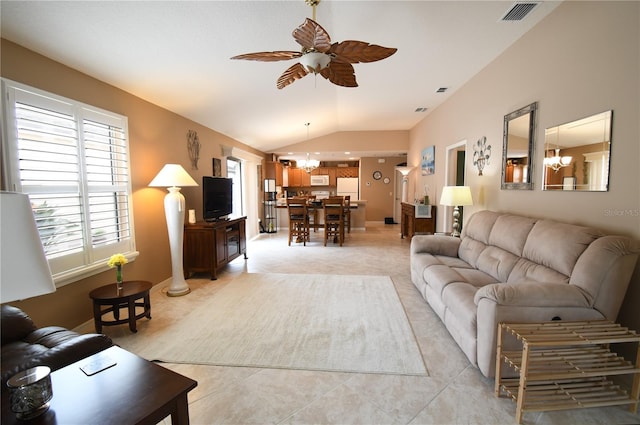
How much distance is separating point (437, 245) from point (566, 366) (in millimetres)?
1954

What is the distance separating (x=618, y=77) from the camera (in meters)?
1.94

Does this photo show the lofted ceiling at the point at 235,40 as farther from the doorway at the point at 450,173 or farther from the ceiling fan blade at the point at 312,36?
the doorway at the point at 450,173

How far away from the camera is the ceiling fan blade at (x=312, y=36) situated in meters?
1.76

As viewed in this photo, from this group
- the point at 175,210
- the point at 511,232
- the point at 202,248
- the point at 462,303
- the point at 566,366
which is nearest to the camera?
the point at 566,366

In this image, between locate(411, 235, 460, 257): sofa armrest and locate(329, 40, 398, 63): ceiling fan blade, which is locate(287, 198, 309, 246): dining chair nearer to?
locate(411, 235, 460, 257): sofa armrest

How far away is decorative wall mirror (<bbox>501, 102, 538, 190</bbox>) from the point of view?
112 inches

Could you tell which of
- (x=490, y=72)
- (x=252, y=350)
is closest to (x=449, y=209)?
(x=490, y=72)

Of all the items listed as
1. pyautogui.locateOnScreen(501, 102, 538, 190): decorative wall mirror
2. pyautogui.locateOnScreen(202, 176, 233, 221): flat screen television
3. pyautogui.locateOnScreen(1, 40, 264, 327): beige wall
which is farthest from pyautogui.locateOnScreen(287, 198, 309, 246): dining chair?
pyautogui.locateOnScreen(501, 102, 538, 190): decorative wall mirror

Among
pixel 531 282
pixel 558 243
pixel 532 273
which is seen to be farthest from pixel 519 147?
pixel 531 282

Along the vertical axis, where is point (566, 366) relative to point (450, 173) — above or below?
below

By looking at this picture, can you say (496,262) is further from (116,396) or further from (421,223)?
(421,223)

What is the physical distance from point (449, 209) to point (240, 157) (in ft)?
14.6

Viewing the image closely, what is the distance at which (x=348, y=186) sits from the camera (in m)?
10.5

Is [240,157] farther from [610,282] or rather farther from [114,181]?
[610,282]
